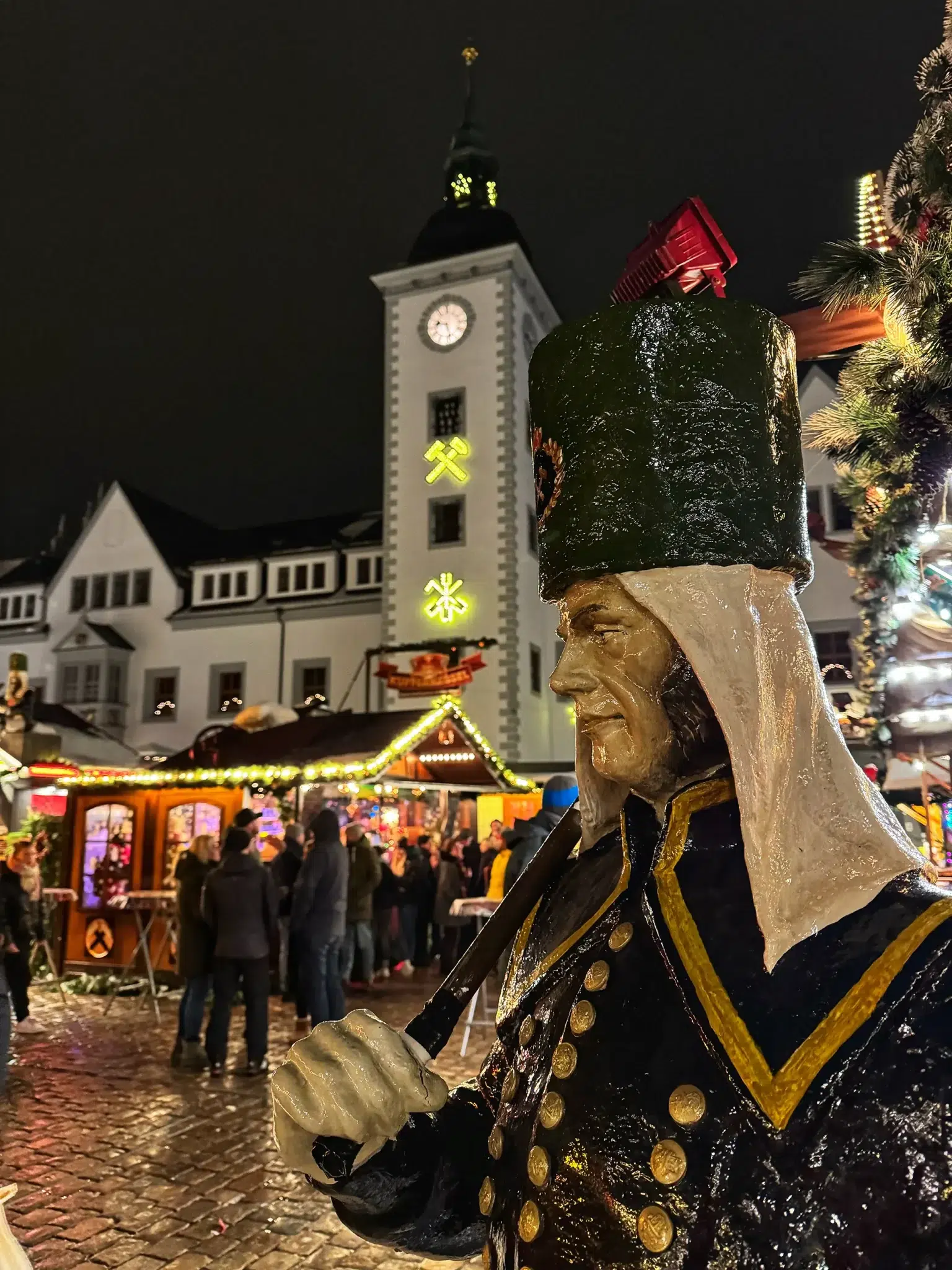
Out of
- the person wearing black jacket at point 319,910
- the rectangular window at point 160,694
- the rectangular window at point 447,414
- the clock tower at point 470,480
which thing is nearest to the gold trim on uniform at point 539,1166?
the person wearing black jacket at point 319,910

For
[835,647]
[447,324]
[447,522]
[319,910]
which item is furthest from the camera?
[447,324]

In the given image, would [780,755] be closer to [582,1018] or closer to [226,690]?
[582,1018]

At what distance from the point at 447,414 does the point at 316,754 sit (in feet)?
52.5

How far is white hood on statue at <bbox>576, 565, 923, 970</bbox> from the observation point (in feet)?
3.79

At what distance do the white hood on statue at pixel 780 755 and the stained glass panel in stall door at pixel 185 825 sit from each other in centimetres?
1154

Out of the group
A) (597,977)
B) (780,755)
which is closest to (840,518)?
(780,755)

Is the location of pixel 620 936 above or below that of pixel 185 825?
above

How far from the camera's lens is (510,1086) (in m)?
1.37

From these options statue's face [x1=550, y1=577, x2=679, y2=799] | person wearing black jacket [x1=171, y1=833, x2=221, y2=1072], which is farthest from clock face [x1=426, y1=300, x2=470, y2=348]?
statue's face [x1=550, y1=577, x2=679, y2=799]

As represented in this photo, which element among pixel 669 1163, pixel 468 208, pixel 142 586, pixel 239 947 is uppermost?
pixel 468 208

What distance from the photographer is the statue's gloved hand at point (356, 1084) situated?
45.5 inches

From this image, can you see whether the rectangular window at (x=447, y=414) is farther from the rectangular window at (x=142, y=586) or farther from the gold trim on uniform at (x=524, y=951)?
the gold trim on uniform at (x=524, y=951)

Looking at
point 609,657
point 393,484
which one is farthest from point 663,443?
point 393,484

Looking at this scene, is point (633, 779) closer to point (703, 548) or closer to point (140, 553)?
point (703, 548)
